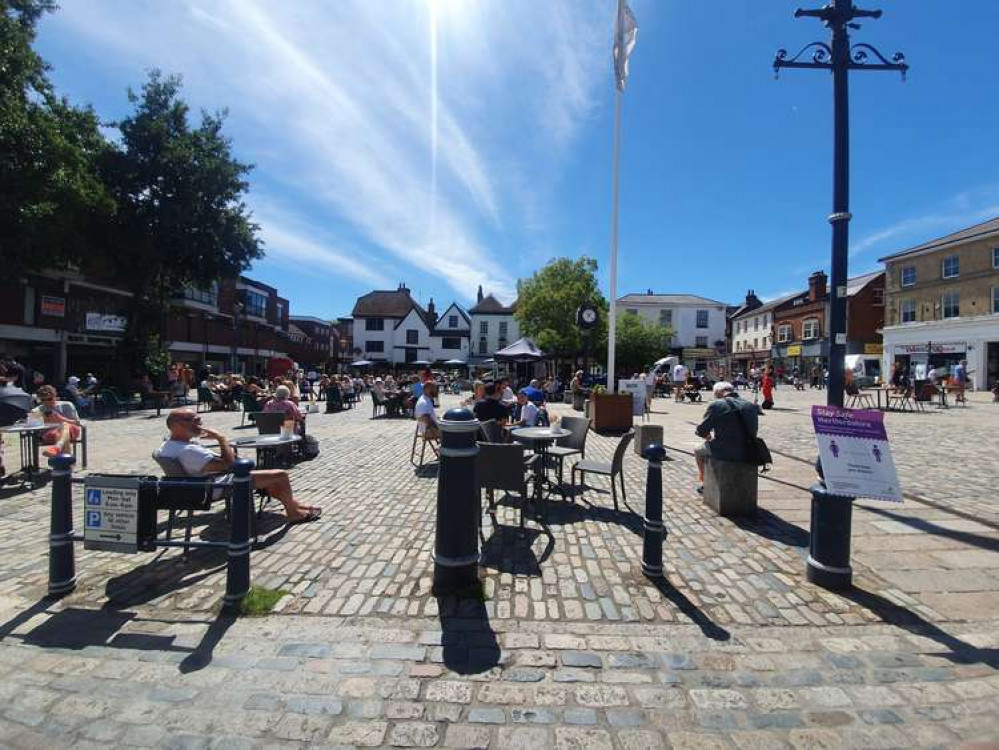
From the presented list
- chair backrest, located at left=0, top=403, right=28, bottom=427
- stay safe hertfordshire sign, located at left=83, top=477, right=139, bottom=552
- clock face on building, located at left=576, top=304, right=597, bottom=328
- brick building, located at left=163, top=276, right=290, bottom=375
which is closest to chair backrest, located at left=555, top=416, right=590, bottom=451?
stay safe hertfordshire sign, located at left=83, top=477, right=139, bottom=552

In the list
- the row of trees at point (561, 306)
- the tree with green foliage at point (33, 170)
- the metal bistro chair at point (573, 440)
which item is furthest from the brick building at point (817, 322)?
the tree with green foliage at point (33, 170)

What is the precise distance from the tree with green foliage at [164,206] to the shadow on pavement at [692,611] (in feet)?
79.7

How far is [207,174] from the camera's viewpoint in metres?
21.1

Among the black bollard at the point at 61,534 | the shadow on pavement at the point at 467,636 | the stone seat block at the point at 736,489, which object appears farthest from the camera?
the stone seat block at the point at 736,489

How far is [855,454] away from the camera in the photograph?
350cm

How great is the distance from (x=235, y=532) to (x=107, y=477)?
45.0 inches

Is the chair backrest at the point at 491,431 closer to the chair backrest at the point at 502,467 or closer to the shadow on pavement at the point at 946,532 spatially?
the chair backrest at the point at 502,467

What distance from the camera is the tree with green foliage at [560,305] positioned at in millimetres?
34125

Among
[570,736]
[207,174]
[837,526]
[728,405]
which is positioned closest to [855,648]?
[837,526]

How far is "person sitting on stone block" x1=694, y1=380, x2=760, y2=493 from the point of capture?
5.02 metres

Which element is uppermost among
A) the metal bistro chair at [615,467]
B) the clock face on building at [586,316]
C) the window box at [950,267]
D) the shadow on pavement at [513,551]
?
the window box at [950,267]

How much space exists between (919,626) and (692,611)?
1481 millimetres

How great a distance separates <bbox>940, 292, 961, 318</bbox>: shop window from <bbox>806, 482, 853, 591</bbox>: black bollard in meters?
38.2

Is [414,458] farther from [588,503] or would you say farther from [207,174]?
[207,174]
